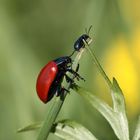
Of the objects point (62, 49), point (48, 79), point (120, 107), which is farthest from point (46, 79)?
point (62, 49)

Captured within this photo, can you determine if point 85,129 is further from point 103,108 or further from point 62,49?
point 62,49

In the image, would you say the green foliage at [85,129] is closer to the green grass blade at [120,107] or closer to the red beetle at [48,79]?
the green grass blade at [120,107]

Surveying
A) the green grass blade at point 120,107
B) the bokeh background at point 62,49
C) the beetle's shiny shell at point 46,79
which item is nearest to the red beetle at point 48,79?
the beetle's shiny shell at point 46,79

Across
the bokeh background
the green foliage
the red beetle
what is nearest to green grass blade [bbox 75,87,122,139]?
the green foliage

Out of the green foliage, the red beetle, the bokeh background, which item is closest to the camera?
the green foliage

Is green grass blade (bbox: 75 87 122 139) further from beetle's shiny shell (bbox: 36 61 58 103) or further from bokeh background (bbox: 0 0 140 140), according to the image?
bokeh background (bbox: 0 0 140 140)

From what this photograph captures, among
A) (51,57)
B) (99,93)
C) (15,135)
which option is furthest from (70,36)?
(15,135)

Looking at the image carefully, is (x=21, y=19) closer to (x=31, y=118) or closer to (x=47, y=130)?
(x=31, y=118)
